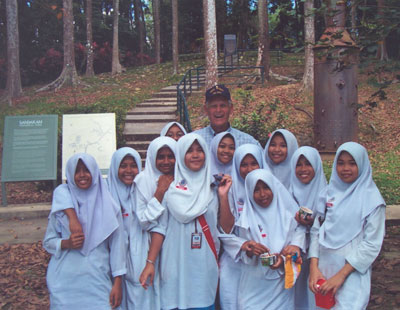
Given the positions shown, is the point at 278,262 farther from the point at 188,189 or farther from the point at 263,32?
the point at 263,32

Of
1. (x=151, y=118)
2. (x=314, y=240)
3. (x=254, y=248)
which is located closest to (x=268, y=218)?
(x=254, y=248)

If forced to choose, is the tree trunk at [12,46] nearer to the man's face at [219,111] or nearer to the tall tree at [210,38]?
the tall tree at [210,38]

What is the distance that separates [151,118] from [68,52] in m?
8.48

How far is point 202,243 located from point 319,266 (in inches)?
34.8

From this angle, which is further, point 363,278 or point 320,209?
point 320,209

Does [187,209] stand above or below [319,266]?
above

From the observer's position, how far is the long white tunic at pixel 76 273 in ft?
10.3

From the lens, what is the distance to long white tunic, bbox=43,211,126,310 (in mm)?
3146

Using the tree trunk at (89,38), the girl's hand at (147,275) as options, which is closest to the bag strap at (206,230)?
the girl's hand at (147,275)

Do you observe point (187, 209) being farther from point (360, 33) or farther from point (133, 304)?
A: point (360, 33)

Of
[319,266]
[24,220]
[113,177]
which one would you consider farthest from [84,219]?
[24,220]

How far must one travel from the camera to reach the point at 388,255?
5.30 metres

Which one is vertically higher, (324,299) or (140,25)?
(140,25)

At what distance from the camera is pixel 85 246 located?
3188 millimetres
